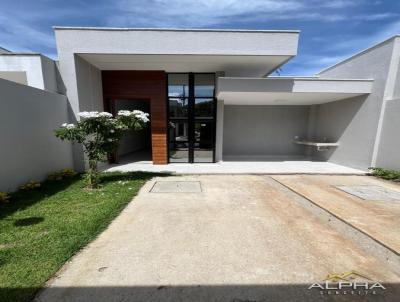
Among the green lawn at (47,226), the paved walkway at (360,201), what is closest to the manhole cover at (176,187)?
the green lawn at (47,226)

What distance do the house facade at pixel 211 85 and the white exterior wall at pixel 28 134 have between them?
2.87 ft

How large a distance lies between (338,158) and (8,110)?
12.1 metres

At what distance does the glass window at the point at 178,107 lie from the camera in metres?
8.80

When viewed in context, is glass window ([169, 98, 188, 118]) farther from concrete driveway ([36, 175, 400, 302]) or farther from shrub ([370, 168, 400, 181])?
shrub ([370, 168, 400, 181])

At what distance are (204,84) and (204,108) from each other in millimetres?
1026

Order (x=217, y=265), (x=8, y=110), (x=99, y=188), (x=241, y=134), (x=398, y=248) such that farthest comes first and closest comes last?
1. (x=241, y=134)
2. (x=99, y=188)
3. (x=8, y=110)
4. (x=398, y=248)
5. (x=217, y=265)

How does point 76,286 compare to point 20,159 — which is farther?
point 20,159

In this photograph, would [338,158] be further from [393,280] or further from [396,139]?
[393,280]

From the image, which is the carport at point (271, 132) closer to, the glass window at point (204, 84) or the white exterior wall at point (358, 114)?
the white exterior wall at point (358, 114)

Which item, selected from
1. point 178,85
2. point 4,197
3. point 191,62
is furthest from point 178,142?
point 4,197

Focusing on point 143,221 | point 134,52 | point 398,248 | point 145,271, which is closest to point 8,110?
point 134,52

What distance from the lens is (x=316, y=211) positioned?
166 inches

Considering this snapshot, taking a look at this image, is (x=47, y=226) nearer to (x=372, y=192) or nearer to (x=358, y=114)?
(x=372, y=192)

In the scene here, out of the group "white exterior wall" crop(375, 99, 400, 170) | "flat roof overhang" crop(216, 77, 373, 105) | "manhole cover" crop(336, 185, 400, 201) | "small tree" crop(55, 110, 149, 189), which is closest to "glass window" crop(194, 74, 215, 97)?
"flat roof overhang" crop(216, 77, 373, 105)
